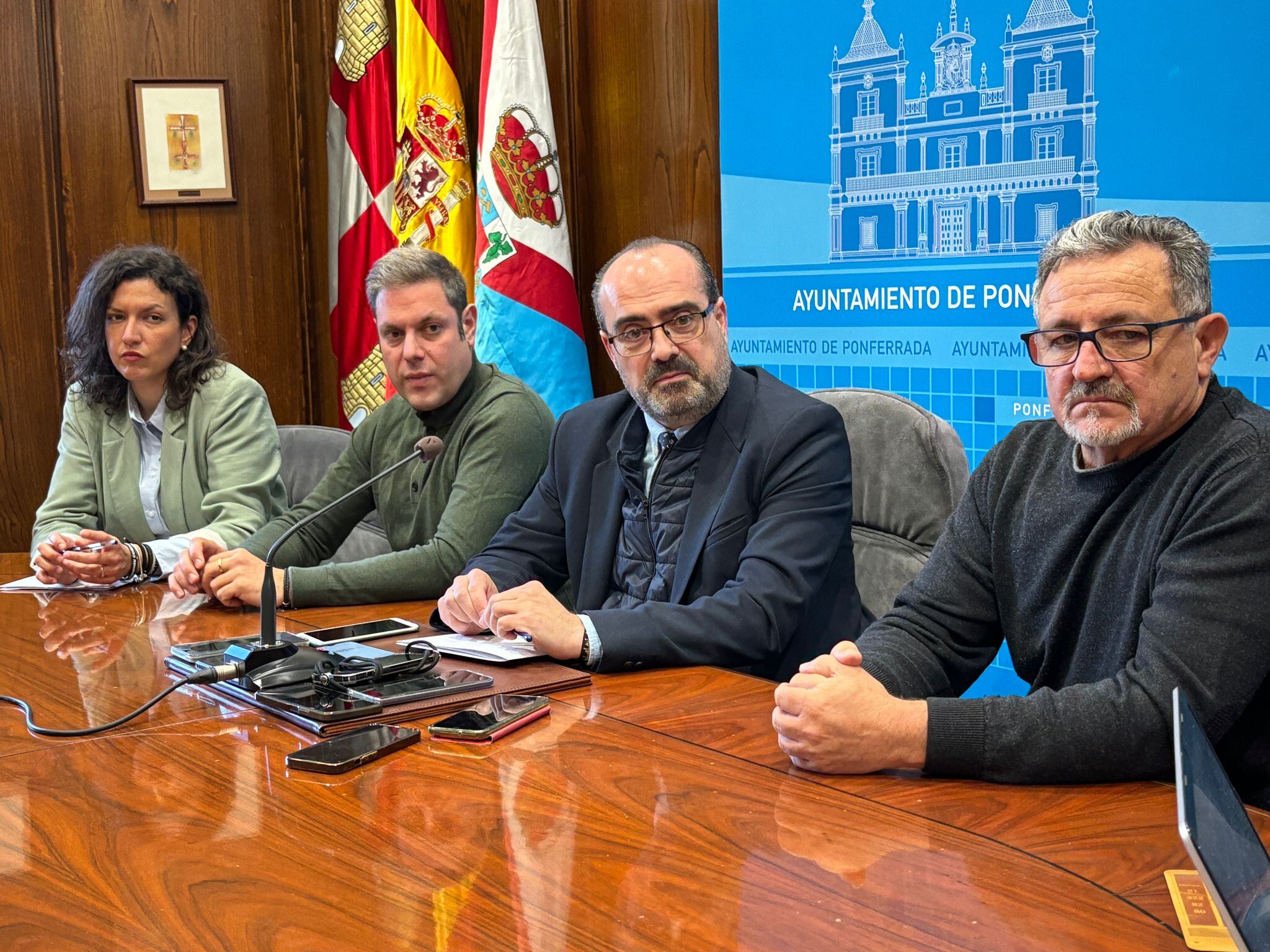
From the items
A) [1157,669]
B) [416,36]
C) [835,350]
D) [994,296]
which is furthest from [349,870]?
[416,36]

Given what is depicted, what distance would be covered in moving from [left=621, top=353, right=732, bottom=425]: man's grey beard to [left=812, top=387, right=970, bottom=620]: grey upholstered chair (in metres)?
0.22

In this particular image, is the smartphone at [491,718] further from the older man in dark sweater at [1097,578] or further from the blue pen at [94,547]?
the blue pen at [94,547]

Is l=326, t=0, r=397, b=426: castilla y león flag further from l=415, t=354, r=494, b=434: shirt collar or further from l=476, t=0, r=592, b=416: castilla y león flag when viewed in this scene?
l=415, t=354, r=494, b=434: shirt collar

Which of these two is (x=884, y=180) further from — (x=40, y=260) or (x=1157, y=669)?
(x=40, y=260)

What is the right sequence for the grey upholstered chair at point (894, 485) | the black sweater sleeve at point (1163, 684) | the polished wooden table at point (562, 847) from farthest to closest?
the grey upholstered chair at point (894, 485), the black sweater sleeve at point (1163, 684), the polished wooden table at point (562, 847)

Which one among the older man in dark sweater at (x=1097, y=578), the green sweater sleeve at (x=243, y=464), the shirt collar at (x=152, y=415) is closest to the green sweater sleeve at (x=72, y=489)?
the shirt collar at (x=152, y=415)

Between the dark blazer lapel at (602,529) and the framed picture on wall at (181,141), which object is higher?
the framed picture on wall at (181,141)

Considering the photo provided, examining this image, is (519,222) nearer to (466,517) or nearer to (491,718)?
(466,517)

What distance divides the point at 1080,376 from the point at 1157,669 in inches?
14.8

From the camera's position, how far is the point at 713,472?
217 cm

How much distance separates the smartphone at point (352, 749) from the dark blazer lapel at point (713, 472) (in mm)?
714

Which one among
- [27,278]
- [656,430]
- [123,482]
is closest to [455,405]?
[656,430]

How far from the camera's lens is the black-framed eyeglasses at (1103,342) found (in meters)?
1.52

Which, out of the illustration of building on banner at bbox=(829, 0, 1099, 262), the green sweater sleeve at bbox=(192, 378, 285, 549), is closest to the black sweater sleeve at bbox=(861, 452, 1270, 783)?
the illustration of building on banner at bbox=(829, 0, 1099, 262)
